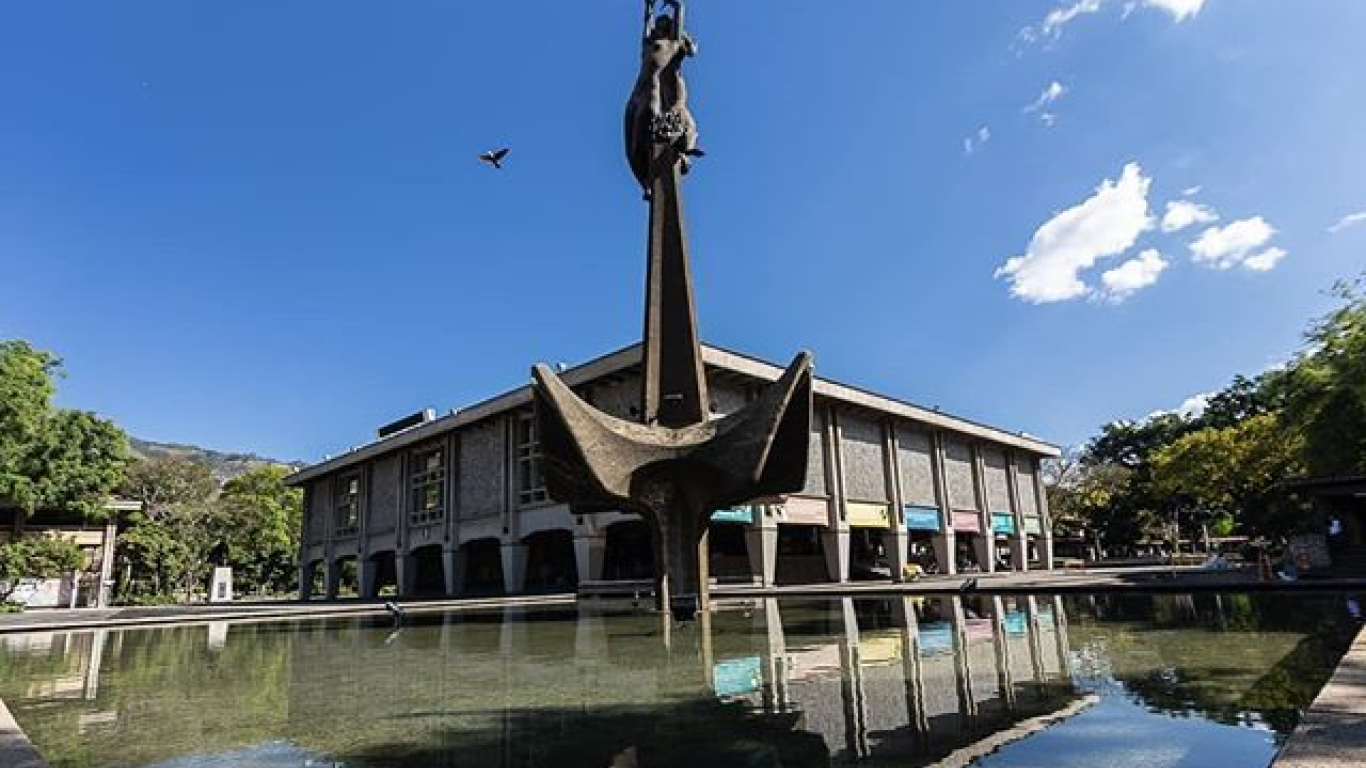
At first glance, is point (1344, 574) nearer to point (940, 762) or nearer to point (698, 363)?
point (698, 363)

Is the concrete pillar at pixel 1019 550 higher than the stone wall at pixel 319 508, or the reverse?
the stone wall at pixel 319 508

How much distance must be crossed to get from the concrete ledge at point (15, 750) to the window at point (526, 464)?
26862 millimetres

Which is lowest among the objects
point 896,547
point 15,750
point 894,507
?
point 15,750

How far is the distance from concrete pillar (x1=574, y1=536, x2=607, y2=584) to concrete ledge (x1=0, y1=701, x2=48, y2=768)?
2352 centimetres

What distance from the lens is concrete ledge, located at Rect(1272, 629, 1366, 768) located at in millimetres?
2766

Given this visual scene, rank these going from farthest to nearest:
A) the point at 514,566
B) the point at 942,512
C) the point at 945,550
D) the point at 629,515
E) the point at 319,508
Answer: the point at 319,508
the point at 942,512
the point at 945,550
the point at 514,566
the point at 629,515

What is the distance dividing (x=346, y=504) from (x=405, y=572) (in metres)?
8.90

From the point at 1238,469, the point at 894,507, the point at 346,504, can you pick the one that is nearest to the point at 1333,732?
the point at 894,507

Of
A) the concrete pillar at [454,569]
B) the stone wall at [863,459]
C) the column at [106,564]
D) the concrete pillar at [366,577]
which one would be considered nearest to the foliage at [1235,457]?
the stone wall at [863,459]

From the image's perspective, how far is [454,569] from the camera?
1347 inches

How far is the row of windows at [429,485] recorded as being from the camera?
31.3 m

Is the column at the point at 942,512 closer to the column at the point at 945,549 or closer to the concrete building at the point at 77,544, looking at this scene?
the column at the point at 945,549

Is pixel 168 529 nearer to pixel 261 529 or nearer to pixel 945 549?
pixel 261 529

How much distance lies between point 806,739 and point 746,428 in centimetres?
897
